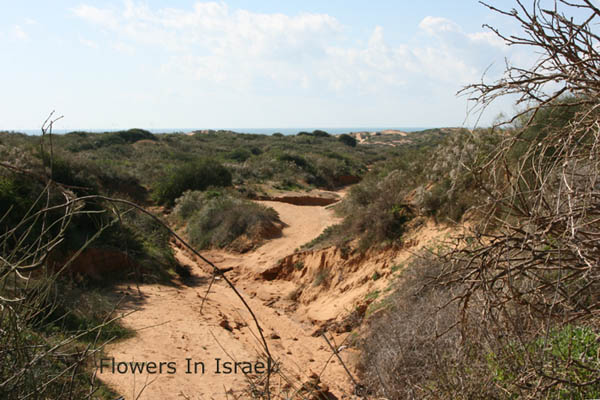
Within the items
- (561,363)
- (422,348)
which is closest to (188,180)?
(422,348)

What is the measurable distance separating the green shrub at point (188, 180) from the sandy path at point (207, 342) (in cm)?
938

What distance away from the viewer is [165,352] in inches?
251

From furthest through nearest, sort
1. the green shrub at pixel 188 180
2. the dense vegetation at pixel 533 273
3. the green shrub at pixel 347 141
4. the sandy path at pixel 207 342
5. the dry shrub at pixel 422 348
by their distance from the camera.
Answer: the green shrub at pixel 347 141, the green shrub at pixel 188 180, the sandy path at pixel 207 342, the dry shrub at pixel 422 348, the dense vegetation at pixel 533 273

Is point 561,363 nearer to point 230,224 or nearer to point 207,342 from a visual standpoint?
point 207,342

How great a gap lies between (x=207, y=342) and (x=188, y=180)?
15.9 meters

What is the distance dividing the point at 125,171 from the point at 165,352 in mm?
19749

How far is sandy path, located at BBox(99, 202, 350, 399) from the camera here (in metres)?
5.40

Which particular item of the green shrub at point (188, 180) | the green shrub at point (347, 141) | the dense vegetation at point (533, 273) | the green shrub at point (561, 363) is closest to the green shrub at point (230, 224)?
the green shrub at point (188, 180)

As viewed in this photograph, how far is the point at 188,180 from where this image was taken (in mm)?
22031

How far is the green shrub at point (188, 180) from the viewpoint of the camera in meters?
21.4

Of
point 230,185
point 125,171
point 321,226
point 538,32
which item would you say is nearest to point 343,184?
point 230,185

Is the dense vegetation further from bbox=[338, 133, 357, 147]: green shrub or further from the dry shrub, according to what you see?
bbox=[338, 133, 357, 147]: green shrub

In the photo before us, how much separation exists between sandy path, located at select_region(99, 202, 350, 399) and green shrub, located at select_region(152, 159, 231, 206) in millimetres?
9382

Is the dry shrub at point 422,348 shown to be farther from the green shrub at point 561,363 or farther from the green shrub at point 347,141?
the green shrub at point 347,141
